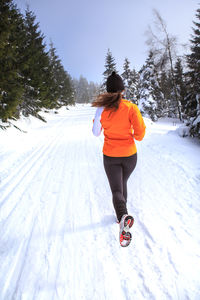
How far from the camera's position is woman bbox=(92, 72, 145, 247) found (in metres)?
1.91

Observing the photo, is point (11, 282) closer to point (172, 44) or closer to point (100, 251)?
point (100, 251)

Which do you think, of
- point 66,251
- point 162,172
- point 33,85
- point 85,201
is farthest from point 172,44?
point 66,251

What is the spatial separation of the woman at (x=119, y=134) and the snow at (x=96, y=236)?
0.43 meters

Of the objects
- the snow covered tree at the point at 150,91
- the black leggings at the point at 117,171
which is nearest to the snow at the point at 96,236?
the black leggings at the point at 117,171

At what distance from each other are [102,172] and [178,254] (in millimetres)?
2873

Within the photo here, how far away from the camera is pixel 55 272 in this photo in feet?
6.32

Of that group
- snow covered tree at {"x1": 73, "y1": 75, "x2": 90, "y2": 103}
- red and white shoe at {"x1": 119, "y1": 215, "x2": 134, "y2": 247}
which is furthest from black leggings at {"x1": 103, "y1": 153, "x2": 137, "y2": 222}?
snow covered tree at {"x1": 73, "y1": 75, "x2": 90, "y2": 103}

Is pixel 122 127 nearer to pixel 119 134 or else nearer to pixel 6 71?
pixel 119 134

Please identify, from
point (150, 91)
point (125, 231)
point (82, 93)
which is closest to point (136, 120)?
point (125, 231)

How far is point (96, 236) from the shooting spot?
2418mm

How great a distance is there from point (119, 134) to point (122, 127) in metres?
0.11

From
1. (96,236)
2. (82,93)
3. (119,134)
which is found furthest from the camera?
(82,93)

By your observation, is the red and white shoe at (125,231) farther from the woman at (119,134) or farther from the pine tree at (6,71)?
the pine tree at (6,71)

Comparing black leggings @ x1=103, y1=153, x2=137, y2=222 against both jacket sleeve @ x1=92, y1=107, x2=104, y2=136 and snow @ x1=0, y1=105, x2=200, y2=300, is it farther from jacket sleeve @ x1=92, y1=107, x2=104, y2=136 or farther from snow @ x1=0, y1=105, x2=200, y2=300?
snow @ x1=0, y1=105, x2=200, y2=300
